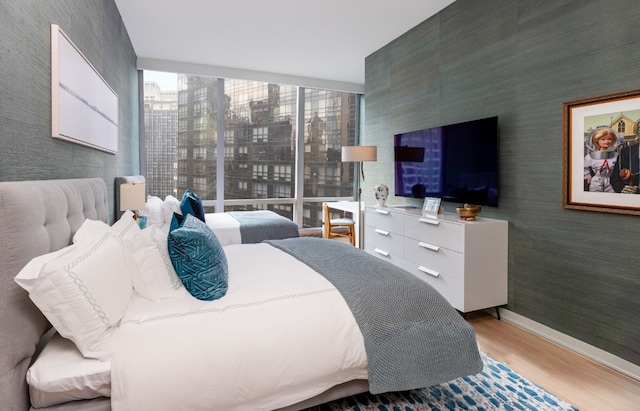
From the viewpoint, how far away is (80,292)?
1270 millimetres

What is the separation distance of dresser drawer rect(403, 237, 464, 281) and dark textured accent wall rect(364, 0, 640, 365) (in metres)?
0.47

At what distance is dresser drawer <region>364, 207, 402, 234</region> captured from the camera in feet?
11.9

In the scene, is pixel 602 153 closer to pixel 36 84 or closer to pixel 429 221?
pixel 429 221

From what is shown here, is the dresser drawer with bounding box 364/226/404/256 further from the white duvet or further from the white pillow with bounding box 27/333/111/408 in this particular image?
the white pillow with bounding box 27/333/111/408

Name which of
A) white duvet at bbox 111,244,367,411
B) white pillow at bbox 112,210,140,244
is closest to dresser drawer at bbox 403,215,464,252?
white duvet at bbox 111,244,367,411

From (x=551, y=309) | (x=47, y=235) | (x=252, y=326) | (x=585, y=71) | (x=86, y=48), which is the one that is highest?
(x=86, y=48)

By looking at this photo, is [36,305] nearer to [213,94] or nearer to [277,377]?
[277,377]

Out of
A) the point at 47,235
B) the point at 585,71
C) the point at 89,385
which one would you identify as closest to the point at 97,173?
the point at 47,235

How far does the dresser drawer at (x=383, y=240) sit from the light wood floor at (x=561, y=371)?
1.07 metres

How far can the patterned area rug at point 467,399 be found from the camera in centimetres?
182

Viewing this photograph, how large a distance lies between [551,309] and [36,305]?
3.03m

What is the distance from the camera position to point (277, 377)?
143 cm

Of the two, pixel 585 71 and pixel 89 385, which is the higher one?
pixel 585 71

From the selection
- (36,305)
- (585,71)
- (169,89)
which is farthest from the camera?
(169,89)
